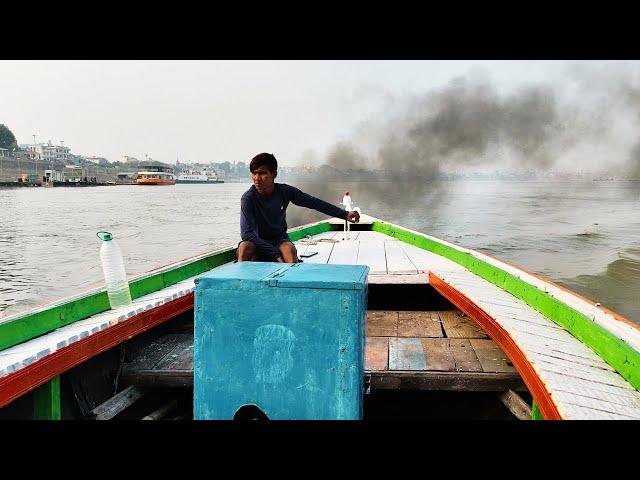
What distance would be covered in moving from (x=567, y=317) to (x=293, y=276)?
1.84 metres

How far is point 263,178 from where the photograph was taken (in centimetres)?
336

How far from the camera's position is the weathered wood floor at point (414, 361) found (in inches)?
110

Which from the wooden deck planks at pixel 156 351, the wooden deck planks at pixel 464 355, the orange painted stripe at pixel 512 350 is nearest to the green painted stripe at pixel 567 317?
the orange painted stripe at pixel 512 350

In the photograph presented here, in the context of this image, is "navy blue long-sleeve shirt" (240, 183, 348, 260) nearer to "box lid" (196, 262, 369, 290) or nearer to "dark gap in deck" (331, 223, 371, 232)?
"box lid" (196, 262, 369, 290)

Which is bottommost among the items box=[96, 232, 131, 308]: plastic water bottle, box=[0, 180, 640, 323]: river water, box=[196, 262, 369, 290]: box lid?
box=[0, 180, 640, 323]: river water

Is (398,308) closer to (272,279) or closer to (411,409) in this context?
(411,409)

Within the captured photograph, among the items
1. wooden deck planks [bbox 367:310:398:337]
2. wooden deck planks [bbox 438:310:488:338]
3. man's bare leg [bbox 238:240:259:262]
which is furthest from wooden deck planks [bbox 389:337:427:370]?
man's bare leg [bbox 238:240:259:262]

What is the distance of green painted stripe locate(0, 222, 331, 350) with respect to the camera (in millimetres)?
2275

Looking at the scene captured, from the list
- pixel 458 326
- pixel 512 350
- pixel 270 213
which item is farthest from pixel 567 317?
pixel 270 213

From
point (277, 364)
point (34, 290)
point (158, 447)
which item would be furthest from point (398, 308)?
point (34, 290)

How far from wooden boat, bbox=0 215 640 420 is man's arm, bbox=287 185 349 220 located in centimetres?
97

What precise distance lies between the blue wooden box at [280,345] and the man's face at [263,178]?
1685 mm
